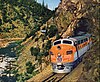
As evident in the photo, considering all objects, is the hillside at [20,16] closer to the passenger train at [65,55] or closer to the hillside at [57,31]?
the hillside at [57,31]

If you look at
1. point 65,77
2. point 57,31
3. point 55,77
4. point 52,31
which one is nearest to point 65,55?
point 65,77

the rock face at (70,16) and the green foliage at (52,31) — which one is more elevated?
the rock face at (70,16)

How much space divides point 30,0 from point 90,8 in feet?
562

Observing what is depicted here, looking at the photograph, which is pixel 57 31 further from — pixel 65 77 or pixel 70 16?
pixel 65 77

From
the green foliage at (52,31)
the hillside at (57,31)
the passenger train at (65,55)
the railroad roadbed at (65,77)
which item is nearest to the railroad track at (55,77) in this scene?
the railroad roadbed at (65,77)

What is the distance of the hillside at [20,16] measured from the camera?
139250 millimetres

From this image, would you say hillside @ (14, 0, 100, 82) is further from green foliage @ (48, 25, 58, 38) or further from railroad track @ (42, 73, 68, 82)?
railroad track @ (42, 73, 68, 82)

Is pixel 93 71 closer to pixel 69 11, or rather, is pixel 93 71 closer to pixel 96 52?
pixel 96 52

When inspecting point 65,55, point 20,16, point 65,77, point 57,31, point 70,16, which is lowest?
point 65,77

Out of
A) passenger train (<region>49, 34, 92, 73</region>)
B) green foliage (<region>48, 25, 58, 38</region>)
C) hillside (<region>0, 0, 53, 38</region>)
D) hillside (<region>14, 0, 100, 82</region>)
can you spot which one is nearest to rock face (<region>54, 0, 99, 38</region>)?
hillside (<region>14, 0, 100, 82</region>)

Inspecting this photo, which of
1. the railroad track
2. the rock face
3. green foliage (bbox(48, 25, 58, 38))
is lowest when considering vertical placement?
the railroad track

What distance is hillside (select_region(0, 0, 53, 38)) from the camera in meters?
139

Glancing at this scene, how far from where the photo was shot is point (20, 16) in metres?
159

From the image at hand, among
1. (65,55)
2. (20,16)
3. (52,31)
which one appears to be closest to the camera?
(65,55)
